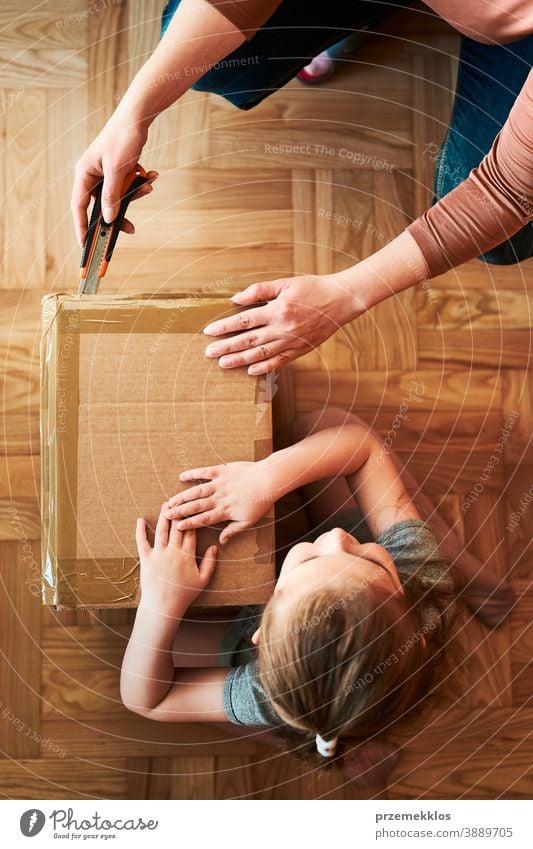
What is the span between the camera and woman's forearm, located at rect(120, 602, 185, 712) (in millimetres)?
578

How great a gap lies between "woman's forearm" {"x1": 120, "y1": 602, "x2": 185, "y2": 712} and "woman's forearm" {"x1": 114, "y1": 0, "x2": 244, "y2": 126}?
1.34 feet

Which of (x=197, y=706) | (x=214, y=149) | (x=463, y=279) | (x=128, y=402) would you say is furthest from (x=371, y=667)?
(x=214, y=149)

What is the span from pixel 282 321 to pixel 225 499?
0.15m

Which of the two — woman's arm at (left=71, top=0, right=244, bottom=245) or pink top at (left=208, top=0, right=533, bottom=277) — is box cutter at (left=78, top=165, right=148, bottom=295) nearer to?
woman's arm at (left=71, top=0, right=244, bottom=245)

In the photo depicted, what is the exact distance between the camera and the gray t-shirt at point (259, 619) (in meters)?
0.59

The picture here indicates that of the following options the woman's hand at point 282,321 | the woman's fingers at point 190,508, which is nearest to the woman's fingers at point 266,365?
the woman's hand at point 282,321

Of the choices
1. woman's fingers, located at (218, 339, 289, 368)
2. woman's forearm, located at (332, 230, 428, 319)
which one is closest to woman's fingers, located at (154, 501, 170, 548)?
woman's fingers, located at (218, 339, 289, 368)

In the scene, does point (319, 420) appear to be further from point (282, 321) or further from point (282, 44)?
point (282, 44)

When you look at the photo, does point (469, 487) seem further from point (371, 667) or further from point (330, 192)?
point (330, 192)

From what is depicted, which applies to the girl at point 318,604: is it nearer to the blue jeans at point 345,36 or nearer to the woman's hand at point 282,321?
the woman's hand at point 282,321

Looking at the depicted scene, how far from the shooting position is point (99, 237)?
23.5 inches

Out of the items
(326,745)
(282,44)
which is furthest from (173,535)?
(282,44)

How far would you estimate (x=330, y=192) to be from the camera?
72cm
